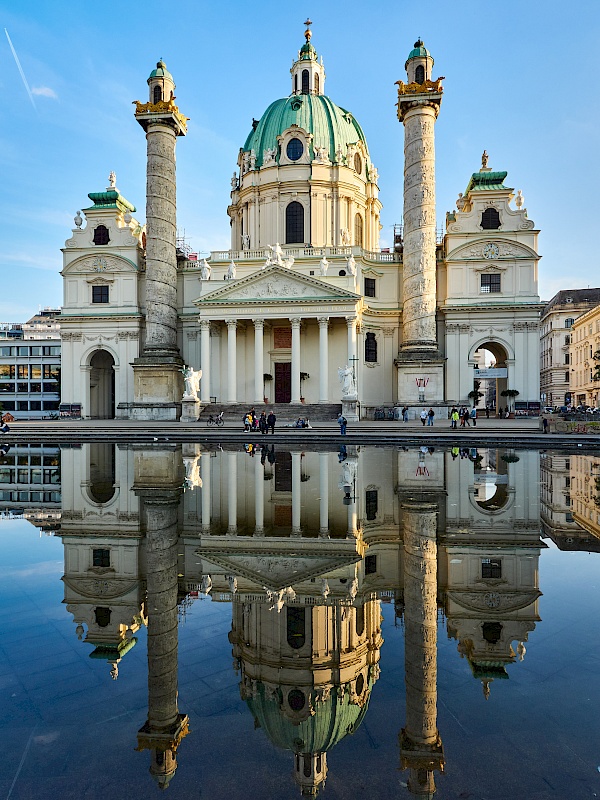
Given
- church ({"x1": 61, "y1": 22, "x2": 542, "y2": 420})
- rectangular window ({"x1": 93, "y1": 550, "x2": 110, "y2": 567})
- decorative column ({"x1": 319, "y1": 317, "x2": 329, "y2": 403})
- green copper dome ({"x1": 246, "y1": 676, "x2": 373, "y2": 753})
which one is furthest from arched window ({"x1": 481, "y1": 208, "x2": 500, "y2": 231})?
green copper dome ({"x1": 246, "y1": 676, "x2": 373, "y2": 753})

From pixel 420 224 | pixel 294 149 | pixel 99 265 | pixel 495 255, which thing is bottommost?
pixel 495 255

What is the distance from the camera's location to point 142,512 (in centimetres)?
1080

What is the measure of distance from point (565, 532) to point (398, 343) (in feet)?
141

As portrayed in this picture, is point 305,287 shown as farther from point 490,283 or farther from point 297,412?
point 490,283

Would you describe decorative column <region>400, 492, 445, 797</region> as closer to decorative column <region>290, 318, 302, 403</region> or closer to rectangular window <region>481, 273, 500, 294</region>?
decorative column <region>290, 318, 302, 403</region>

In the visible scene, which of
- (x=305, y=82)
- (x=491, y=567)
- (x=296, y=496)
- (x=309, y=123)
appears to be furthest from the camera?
(x=305, y=82)

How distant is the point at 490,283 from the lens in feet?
162

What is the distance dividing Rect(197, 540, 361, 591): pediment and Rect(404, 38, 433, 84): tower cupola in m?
46.7

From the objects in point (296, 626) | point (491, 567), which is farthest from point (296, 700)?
point (491, 567)

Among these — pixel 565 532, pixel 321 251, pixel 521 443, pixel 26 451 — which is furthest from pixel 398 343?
pixel 565 532

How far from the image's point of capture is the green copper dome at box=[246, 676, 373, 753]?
3619 millimetres

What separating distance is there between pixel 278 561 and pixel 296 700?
341 cm

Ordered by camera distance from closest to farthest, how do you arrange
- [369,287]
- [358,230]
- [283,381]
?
[283,381] < [369,287] < [358,230]

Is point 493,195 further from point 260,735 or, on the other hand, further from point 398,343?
point 260,735
